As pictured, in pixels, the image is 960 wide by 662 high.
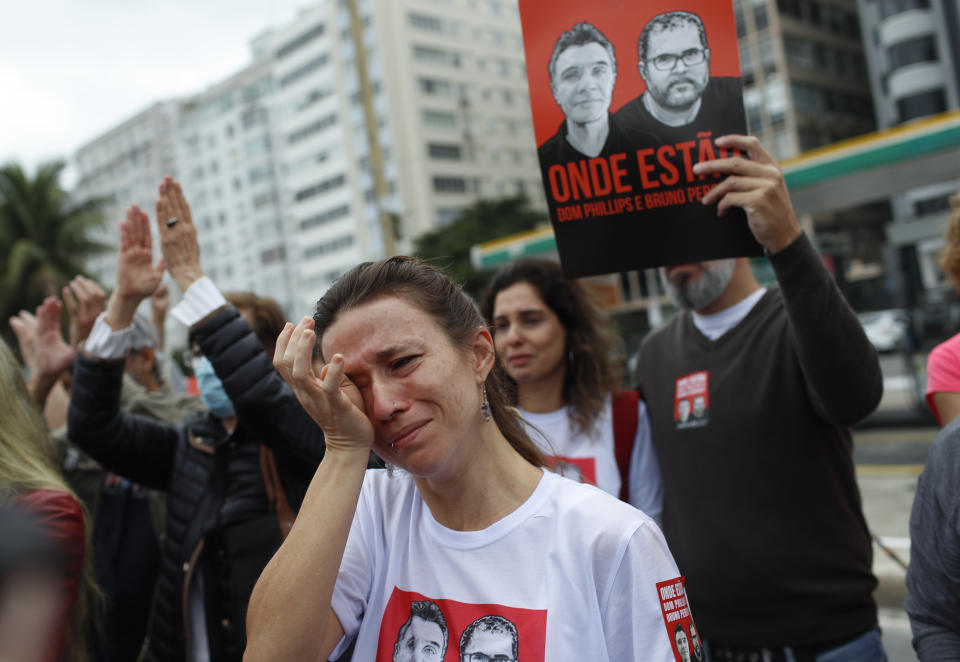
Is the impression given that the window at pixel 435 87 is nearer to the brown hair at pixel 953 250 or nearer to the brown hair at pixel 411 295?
the brown hair at pixel 953 250

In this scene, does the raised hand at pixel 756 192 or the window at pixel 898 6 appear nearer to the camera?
the raised hand at pixel 756 192

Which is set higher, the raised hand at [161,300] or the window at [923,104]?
the window at [923,104]

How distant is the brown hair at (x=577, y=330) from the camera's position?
3127 millimetres

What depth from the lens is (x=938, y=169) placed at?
396 inches

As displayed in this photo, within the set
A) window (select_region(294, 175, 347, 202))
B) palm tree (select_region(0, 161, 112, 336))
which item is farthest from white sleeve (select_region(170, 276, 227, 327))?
window (select_region(294, 175, 347, 202))

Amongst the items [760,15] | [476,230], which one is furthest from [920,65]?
[476,230]

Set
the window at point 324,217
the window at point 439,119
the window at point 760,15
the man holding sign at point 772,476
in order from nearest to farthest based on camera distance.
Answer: the man holding sign at point 772,476, the window at point 760,15, the window at point 439,119, the window at point 324,217

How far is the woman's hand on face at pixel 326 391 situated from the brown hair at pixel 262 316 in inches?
64.0

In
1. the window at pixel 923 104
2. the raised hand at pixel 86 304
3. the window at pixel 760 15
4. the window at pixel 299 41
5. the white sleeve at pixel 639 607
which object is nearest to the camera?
the white sleeve at pixel 639 607

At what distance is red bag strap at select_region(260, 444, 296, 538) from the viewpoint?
9.17 feet

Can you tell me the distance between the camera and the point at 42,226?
3334cm

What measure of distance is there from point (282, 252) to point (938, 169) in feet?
224

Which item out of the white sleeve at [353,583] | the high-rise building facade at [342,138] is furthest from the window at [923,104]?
the white sleeve at [353,583]

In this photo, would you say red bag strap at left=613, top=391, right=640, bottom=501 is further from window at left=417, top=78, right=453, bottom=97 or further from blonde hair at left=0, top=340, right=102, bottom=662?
window at left=417, top=78, right=453, bottom=97
